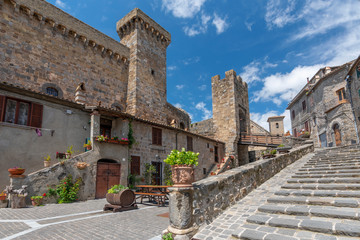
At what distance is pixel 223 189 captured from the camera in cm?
537

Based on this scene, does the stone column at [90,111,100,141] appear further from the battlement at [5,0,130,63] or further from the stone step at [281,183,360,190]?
the stone step at [281,183,360,190]

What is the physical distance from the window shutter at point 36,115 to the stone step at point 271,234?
9.68 m

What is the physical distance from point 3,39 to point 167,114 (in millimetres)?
13439

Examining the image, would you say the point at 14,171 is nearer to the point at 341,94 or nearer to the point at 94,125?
the point at 94,125

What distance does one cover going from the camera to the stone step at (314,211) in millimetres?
3921

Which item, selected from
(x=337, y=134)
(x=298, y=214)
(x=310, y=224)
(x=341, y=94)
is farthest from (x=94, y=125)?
(x=341, y=94)

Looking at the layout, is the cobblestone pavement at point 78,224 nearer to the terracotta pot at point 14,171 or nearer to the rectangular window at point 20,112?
the terracotta pot at point 14,171

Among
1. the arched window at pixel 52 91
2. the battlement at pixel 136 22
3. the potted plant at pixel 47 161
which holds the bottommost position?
the potted plant at pixel 47 161

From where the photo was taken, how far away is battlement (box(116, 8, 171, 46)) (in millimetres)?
19016

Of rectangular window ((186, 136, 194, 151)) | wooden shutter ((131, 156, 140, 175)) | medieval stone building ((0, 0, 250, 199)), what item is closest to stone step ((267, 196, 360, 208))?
medieval stone building ((0, 0, 250, 199))

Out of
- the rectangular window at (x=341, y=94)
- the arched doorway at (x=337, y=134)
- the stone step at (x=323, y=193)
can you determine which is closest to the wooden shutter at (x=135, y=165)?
the stone step at (x=323, y=193)

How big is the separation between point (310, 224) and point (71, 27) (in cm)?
1762

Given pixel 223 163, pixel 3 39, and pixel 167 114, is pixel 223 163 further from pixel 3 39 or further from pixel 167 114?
pixel 3 39

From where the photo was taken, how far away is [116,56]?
59.3 ft
